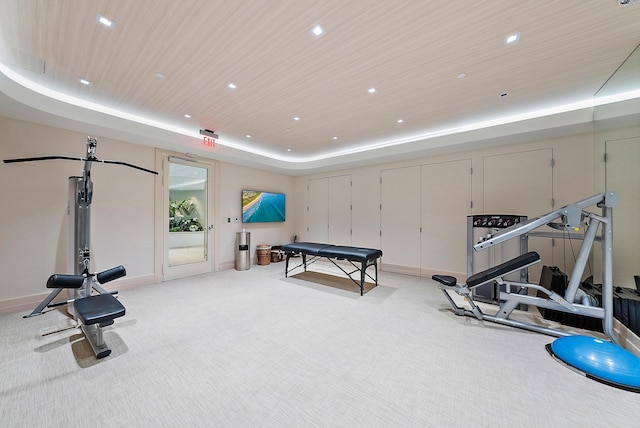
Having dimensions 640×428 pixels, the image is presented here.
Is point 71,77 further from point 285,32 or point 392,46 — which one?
point 392,46

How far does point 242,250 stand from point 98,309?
3.33m

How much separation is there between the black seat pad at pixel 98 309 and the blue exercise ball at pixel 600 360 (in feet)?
12.9

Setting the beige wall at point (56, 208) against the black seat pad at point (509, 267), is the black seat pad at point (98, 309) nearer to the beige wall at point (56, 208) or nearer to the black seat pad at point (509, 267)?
the beige wall at point (56, 208)

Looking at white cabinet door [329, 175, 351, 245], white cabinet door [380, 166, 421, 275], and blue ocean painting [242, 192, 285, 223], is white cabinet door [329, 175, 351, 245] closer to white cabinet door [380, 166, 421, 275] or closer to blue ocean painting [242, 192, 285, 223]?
white cabinet door [380, 166, 421, 275]

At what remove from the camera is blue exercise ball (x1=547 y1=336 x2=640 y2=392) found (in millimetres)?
1709

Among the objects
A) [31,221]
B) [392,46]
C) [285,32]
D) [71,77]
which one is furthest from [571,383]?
[31,221]

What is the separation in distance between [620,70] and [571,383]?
3.22 m

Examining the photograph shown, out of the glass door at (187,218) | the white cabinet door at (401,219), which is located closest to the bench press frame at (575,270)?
the white cabinet door at (401,219)

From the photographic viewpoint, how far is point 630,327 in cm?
228

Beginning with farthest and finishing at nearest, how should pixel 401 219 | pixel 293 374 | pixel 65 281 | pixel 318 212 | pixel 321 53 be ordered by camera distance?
pixel 318 212 → pixel 401 219 → pixel 65 281 → pixel 321 53 → pixel 293 374

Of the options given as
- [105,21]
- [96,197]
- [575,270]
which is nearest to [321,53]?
[105,21]

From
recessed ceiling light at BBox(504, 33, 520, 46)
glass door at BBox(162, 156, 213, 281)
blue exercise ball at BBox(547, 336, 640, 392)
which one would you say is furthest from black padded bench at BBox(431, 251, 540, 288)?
glass door at BBox(162, 156, 213, 281)

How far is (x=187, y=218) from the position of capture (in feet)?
16.2

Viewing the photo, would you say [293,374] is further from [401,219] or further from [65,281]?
[401,219]
